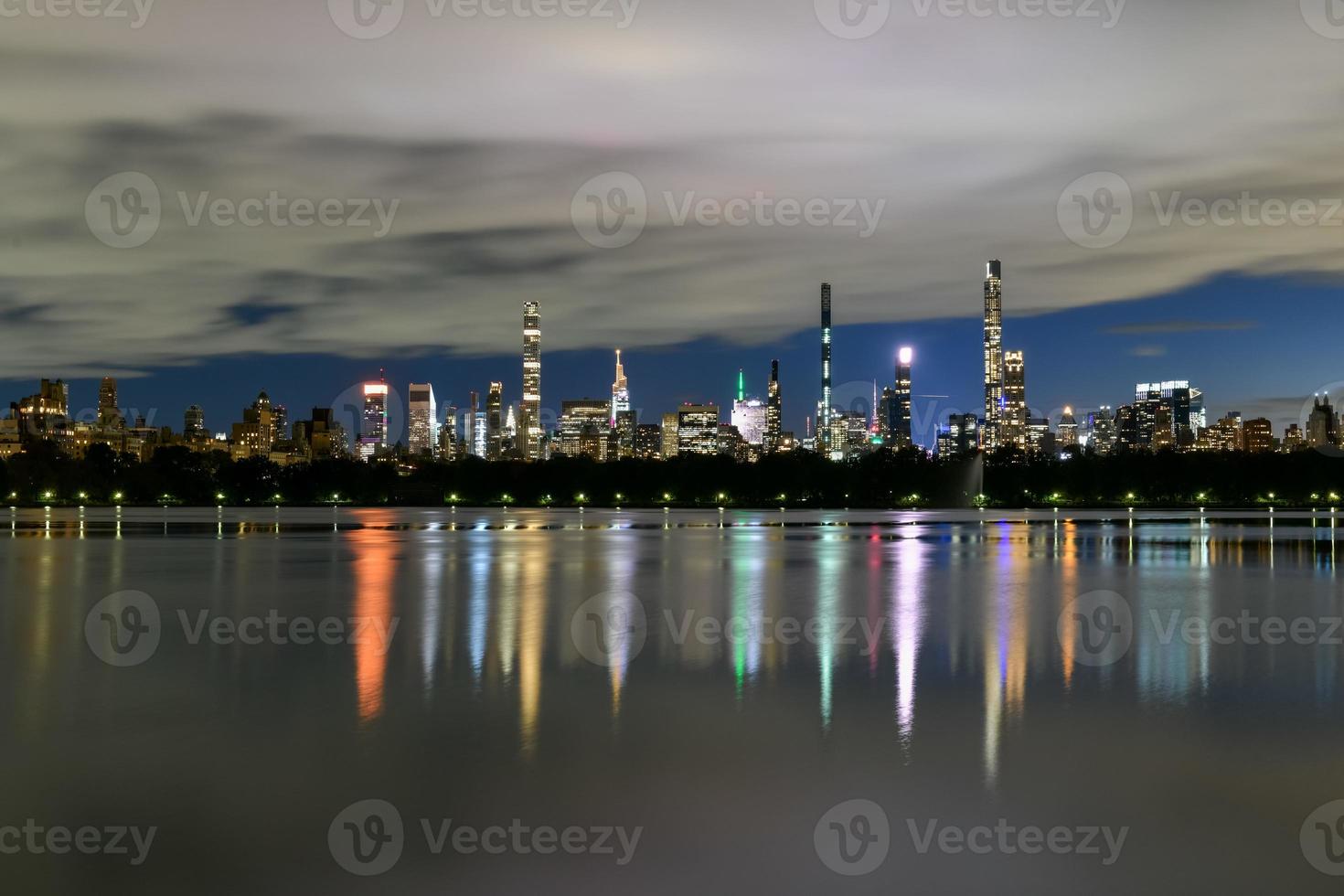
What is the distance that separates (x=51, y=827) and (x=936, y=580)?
19103mm

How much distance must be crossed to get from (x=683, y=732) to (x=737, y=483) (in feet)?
348

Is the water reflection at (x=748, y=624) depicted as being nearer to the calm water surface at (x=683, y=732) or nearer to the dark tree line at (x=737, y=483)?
the calm water surface at (x=683, y=732)

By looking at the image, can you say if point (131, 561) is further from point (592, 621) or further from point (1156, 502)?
point (1156, 502)

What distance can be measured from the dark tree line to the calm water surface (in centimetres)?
8762

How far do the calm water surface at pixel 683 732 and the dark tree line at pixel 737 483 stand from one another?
87615 mm

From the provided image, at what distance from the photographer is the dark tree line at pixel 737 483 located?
109 m

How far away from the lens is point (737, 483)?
116 meters

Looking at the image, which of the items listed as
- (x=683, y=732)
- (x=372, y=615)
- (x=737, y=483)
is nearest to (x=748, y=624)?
(x=372, y=615)

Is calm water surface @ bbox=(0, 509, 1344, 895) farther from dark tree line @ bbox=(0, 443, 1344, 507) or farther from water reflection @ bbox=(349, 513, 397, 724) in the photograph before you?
dark tree line @ bbox=(0, 443, 1344, 507)

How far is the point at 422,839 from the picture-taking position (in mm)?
7312

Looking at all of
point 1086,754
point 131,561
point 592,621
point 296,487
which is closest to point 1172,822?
point 1086,754

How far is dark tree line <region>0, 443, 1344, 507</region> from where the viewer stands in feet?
358

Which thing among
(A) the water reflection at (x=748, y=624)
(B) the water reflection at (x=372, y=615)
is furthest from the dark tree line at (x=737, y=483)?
(B) the water reflection at (x=372, y=615)

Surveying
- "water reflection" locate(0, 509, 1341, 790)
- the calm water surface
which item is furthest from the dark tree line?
the calm water surface
